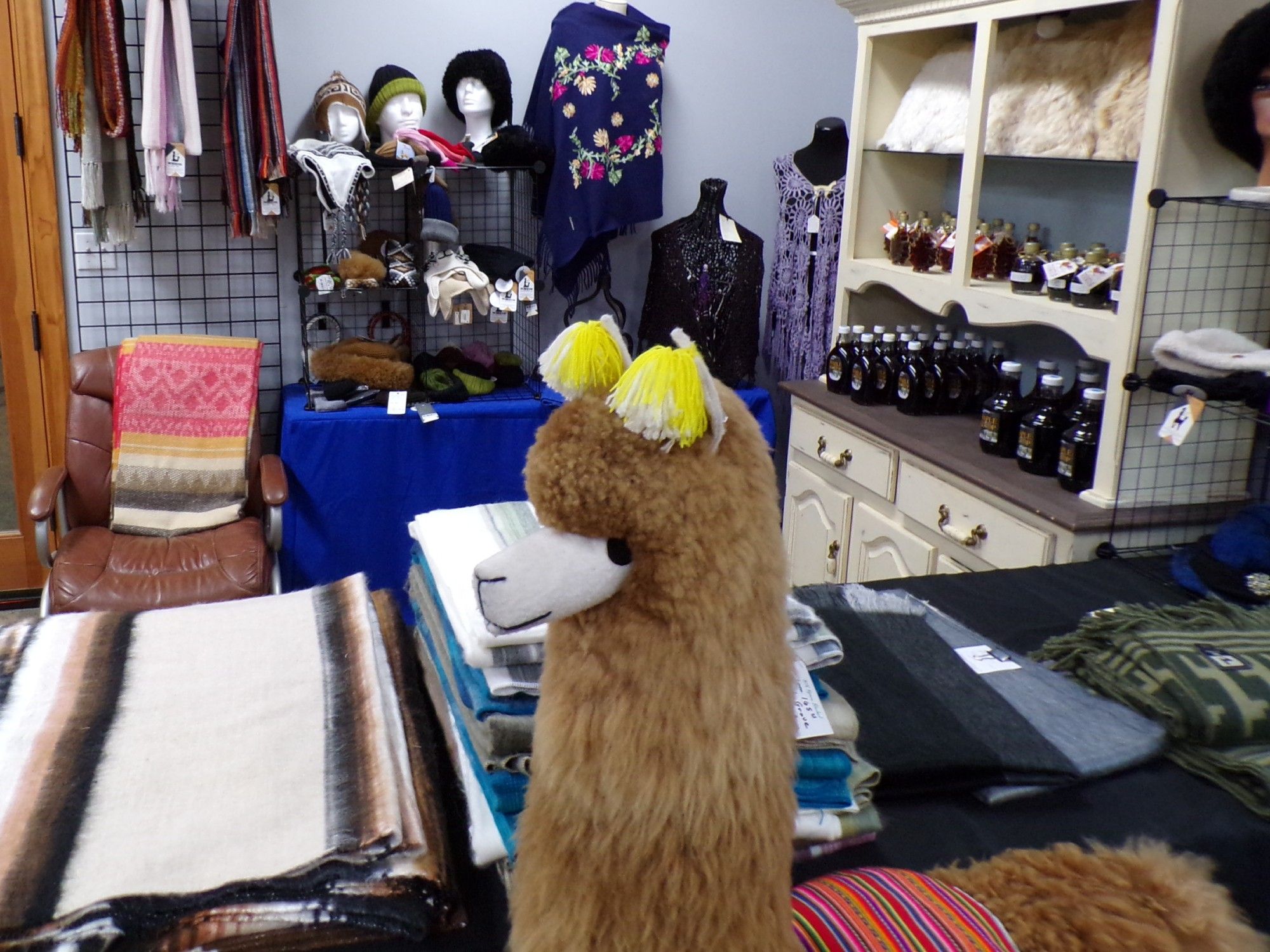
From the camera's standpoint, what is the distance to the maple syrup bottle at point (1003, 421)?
100 inches

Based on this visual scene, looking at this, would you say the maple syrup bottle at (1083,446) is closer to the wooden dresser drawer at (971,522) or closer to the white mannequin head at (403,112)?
the wooden dresser drawer at (971,522)

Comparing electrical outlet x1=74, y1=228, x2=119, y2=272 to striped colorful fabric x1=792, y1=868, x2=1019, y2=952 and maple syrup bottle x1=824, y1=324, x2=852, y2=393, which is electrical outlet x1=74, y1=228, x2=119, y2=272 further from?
striped colorful fabric x1=792, y1=868, x2=1019, y2=952

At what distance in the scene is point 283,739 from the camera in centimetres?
103

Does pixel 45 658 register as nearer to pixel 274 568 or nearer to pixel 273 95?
pixel 274 568

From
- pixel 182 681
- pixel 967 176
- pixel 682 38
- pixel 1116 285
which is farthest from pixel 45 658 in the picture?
pixel 682 38

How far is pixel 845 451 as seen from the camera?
304 cm

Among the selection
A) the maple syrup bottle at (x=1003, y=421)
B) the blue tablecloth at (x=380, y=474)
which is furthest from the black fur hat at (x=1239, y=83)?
Answer: the blue tablecloth at (x=380, y=474)

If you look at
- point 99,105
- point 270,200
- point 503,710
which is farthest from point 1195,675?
point 99,105

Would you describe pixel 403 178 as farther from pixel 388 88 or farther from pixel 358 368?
pixel 358 368

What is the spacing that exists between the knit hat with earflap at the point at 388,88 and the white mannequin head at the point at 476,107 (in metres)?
0.12

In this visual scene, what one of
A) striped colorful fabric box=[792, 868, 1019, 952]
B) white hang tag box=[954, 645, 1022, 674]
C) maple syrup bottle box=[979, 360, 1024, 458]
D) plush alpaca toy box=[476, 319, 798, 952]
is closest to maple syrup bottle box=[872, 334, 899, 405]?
maple syrup bottle box=[979, 360, 1024, 458]

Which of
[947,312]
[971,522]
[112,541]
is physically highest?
[947,312]

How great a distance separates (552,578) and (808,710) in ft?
1.31

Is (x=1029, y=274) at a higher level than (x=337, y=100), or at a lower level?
lower
